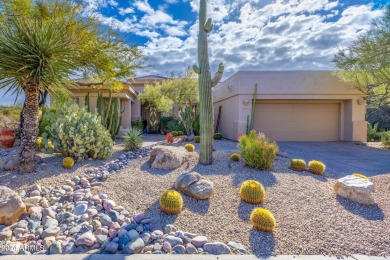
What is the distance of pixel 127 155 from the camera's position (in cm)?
725

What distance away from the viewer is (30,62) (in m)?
4.44

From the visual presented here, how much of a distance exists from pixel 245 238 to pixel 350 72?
37.9 ft

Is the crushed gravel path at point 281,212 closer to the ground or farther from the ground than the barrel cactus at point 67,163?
closer to the ground

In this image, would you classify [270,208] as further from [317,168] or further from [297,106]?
[297,106]

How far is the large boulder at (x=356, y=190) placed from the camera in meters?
3.99

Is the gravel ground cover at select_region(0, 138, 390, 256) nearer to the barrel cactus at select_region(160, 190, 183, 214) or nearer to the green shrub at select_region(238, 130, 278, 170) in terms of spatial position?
the barrel cactus at select_region(160, 190, 183, 214)

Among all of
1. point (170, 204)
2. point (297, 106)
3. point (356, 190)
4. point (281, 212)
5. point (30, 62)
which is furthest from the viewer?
point (297, 106)

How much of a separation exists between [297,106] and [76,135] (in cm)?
1257

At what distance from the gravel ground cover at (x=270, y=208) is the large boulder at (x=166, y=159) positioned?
0.74 feet

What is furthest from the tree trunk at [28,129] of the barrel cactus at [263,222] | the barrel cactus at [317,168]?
the barrel cactus at [317,168]

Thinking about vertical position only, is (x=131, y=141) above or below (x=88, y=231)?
above

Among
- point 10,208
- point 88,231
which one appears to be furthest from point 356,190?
point 10,208

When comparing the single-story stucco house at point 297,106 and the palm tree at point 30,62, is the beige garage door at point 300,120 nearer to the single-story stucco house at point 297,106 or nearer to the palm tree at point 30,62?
the single-story stucco house at point 297,106

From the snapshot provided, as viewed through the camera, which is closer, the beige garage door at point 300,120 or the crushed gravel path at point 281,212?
the crushed gravel path at point 281,212
